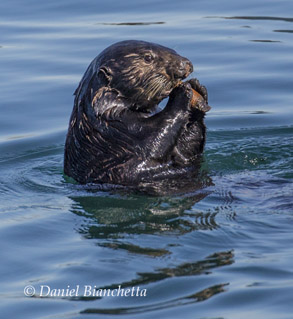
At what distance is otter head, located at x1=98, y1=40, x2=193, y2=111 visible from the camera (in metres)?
6.79

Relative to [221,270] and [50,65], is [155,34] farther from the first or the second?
[221,270]

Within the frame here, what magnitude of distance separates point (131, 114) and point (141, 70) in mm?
389

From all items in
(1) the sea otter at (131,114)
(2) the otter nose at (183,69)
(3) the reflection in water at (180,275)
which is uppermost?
(2) the otter nose at (183,69)

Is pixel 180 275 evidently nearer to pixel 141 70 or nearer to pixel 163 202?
pixel 163 202

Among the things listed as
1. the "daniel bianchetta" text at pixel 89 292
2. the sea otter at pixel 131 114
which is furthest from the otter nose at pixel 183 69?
the "daniel bianchetta" text at pixel 89 292

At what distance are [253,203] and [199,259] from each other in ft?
3.84

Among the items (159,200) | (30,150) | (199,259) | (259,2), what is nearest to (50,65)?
(30,150)

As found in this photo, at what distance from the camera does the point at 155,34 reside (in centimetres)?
1175

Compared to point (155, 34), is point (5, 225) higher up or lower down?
lower down

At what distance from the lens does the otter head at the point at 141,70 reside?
6.79 meters

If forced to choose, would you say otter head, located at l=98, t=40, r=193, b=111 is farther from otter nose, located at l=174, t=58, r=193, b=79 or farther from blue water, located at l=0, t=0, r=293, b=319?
blue water, located at l=0, t=0, r=293, b=319

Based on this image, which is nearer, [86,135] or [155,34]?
[86,135]

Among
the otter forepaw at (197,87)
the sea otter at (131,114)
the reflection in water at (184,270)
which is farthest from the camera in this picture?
the otter forepaw at (197,87)

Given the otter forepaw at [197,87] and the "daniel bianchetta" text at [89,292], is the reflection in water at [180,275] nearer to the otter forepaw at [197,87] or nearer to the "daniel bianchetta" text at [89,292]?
the "daniel bianchetta" text at [89,292]
